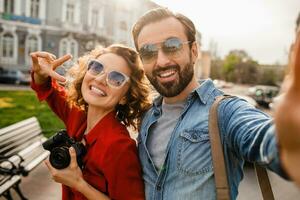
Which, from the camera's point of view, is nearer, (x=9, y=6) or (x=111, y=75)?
(x=111, y=75)

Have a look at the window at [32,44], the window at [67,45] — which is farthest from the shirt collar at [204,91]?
the window at [67,45]

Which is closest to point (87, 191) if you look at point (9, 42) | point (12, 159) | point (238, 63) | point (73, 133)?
point (73, 133)

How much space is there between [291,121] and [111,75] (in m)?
1.72

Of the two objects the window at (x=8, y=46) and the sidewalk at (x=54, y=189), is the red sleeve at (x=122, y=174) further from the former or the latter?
the window at (x=8, y=46)

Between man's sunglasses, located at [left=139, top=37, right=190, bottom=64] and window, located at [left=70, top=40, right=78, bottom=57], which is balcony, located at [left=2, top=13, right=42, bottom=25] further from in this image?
man's sunglasses, located at [left=139, top=37, right=190, bottom=64]

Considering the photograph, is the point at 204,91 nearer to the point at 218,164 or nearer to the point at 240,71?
the point at 218,164

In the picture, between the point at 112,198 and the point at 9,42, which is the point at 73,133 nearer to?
the point at 112,198

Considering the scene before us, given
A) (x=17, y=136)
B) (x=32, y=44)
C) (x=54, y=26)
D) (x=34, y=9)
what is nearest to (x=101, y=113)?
(x=17, y=136)

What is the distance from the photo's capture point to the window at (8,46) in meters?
30.9

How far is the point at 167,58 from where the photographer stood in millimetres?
2076

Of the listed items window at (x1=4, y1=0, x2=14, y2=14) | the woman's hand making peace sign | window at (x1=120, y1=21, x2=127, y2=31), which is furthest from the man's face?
window at (x1=120, y1=21, x2=127, y2=31)

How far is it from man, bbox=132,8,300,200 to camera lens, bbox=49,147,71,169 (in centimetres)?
41

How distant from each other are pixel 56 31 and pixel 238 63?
57.8m

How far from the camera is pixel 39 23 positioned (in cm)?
3278
